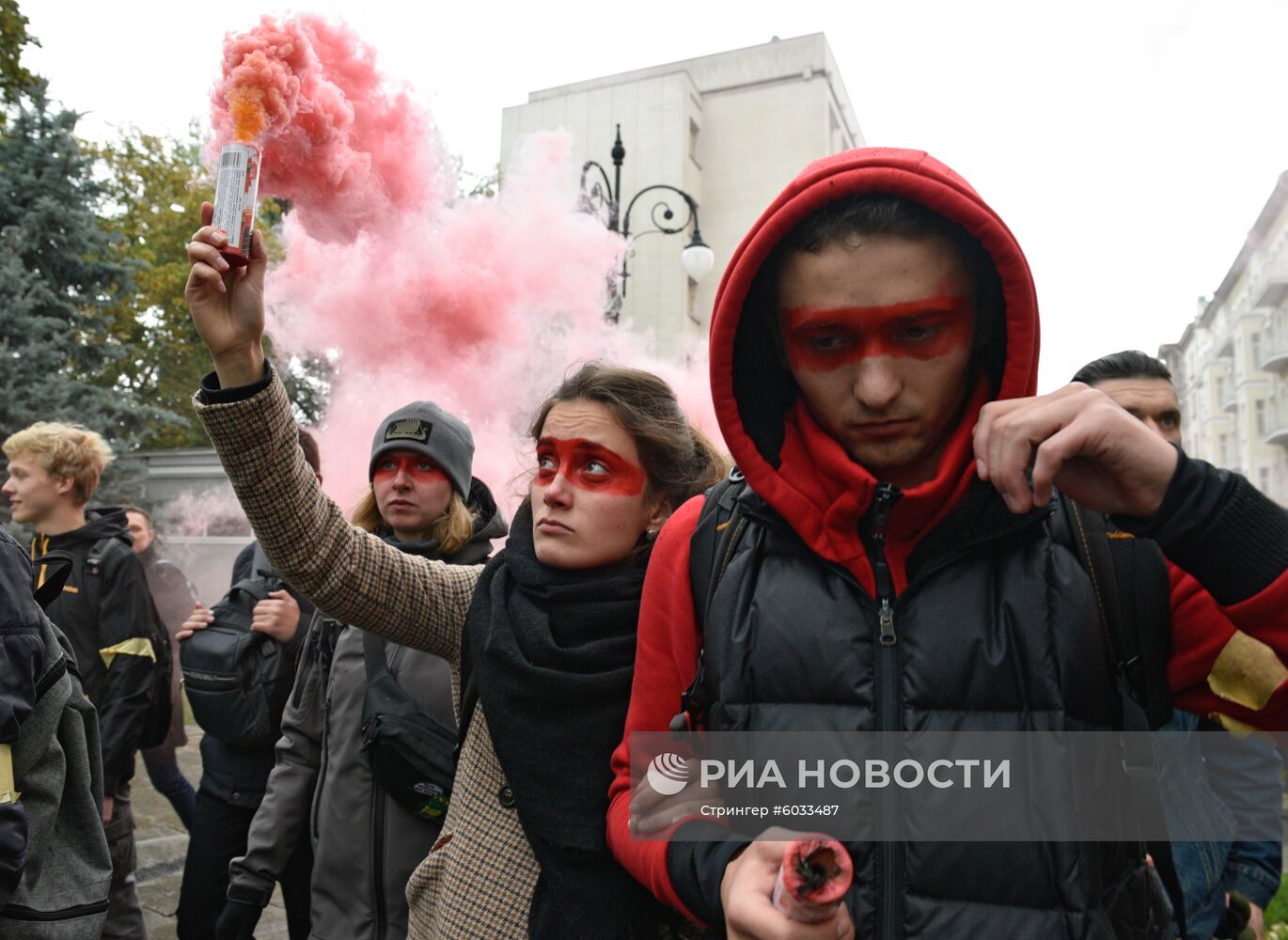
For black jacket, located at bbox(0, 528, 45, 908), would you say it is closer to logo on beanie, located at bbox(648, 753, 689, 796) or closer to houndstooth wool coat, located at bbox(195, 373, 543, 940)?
houndstooth wool coat, located at bbox(195, 373, 543, 940)

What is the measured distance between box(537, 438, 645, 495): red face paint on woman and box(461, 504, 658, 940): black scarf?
18cm

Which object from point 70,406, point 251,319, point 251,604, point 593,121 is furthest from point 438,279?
point 593,121

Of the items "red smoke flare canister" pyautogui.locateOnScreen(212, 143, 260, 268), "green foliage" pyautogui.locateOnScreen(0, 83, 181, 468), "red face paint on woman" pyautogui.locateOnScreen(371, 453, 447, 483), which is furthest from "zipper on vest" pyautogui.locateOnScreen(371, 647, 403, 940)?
"green foliage" pyautogui.locateOnScreen(0, 83, 181, 468)

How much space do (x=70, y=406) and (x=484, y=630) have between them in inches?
543

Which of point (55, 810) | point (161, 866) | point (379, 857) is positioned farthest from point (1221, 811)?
point (161, 866)

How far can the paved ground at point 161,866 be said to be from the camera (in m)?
4.66

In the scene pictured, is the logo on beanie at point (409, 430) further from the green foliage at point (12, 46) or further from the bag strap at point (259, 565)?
the green foliage at point (12, 46)

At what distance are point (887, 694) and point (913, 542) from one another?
246 mm

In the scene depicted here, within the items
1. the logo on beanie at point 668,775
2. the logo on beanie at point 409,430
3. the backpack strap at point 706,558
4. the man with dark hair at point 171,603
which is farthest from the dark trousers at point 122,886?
the backpack strap at point 706,558

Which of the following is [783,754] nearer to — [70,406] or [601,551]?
[601,551]

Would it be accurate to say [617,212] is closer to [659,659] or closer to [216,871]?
[216,871]

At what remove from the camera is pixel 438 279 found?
7883 millimetres

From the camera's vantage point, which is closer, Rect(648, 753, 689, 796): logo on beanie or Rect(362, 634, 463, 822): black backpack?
Rect(648, 753, 689, 796): logo on beanie

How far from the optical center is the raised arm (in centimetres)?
176
